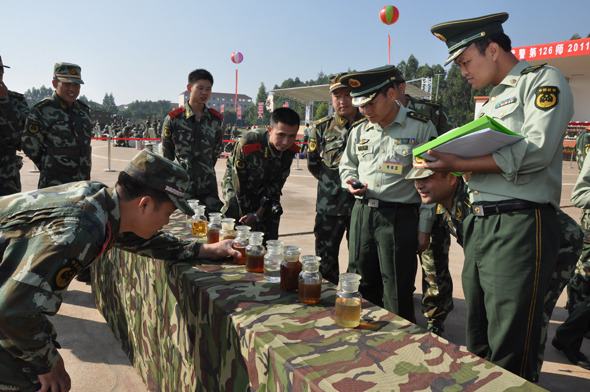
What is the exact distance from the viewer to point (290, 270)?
1659mm

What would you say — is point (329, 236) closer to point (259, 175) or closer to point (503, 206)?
point (259, 175)

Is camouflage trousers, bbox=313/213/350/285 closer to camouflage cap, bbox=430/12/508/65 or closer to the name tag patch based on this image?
the name tag patch

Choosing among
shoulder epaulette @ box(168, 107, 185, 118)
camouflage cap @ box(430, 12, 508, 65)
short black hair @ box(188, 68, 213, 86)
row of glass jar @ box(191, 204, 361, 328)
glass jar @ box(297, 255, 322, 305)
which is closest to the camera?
row of glass jar @ box(191, 204, 361, 328)

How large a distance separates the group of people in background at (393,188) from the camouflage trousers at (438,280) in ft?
0.03

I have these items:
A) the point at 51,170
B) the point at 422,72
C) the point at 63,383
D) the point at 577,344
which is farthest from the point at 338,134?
the point at 422,72

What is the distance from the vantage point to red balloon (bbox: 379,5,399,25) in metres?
20.5

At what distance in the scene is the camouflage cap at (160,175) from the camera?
5.30ft

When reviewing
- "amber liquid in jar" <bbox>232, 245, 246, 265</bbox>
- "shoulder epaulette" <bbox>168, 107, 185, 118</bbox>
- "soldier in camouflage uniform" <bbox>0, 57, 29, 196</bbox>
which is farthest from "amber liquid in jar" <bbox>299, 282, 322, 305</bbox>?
"soldier in camouflage uniform" <bbox>0, 57, 29, 196</bbox>

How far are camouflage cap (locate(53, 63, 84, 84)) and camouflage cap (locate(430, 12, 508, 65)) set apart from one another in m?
3.77

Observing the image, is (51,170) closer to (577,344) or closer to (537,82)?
(537,82)

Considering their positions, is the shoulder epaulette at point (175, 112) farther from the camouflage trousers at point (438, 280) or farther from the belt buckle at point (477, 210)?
the belt buckle at point (477, 210)

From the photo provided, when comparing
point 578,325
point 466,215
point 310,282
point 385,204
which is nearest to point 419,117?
point 385,204

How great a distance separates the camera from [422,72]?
7231 centimetres

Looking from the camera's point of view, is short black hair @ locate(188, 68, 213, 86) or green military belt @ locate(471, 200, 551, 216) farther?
short black hair @ locate(188, 68, 213, 86)
